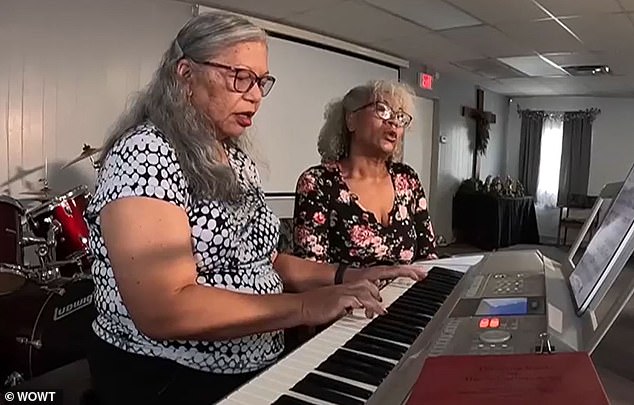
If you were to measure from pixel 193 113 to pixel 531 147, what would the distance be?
9.48 meters

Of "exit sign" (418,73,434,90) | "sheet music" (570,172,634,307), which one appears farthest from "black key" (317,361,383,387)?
"exit sign" (418,73,434,90)

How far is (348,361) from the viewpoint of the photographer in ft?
2.63

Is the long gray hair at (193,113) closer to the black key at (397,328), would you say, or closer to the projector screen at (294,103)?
the black key at (397,328)

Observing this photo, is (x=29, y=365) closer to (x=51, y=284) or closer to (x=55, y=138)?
(x=51, y=284)

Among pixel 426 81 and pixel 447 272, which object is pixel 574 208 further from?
pixel 447 272

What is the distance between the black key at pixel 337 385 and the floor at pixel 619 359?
0.25 m

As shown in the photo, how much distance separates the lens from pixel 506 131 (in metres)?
9.98

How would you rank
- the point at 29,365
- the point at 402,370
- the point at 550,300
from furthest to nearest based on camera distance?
the point at 29,365
the point at 550,300
the point at 402,370

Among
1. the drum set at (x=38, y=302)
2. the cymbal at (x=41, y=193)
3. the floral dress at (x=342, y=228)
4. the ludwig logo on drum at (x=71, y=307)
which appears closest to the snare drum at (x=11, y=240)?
the drum set at (x=38, y=302)

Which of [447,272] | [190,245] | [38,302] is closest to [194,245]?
[190,245]

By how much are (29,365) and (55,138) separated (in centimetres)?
171

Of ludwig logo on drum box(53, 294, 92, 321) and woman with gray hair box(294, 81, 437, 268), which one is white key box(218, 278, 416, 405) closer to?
woman with gray hair box(294, 81, 437, 268)

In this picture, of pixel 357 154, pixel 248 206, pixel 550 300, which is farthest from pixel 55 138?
pixel 550 300

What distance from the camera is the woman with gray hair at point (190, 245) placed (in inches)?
35.9
